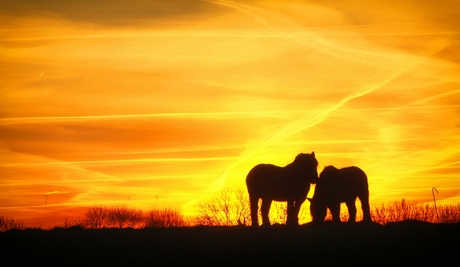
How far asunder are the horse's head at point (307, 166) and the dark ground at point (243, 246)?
11.4 feet

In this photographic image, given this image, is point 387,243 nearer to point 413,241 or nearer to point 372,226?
point 413,241

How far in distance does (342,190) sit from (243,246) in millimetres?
9150

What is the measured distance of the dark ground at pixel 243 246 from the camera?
54.8ft

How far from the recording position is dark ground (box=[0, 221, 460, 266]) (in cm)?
1670

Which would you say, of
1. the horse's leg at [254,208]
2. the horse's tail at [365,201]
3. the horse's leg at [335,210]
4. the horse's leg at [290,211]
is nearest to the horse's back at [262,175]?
the horse's leg at [254,208]

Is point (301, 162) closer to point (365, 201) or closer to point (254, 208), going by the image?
point (254, 208)

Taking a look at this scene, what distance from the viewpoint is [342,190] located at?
26062 mm

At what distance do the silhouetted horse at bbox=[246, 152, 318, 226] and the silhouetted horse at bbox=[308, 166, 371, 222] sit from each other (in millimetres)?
1986

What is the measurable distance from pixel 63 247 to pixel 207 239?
13.4 feet

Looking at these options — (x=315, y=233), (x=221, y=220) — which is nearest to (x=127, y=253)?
(x=315, y=233)

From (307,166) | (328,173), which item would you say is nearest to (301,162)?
(307,166)

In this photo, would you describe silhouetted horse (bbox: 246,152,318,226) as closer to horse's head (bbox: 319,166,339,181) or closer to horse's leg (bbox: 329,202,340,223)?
horse's head (bbox: 319,166,339,181)

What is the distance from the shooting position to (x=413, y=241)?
17.9 metres

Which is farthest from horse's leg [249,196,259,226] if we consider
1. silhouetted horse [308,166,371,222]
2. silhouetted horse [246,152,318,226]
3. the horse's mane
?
silhouetted horse [308,166,371,222]
